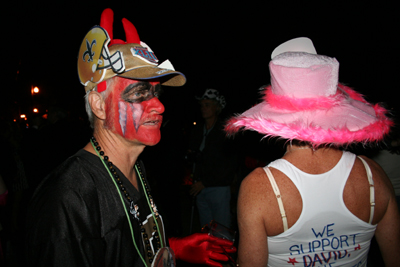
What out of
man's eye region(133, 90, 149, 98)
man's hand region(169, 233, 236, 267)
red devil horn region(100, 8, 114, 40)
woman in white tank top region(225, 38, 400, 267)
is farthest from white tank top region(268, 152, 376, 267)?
red devil horn region(100, 8, 114, 40)

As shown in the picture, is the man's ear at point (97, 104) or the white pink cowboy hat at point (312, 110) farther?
the man's ear at point (97, 104)

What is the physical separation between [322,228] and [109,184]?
4.51ft

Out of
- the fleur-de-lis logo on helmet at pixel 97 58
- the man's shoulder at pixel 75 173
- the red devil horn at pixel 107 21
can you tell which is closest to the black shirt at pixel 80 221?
the man's shoulder at pixel 75 173

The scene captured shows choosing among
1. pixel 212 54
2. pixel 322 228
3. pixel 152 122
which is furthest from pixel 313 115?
pixel 212 54

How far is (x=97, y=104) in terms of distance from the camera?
5.07 ft

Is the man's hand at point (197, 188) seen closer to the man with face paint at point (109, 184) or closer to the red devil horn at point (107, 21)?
the man with face paint at point (109, 184)

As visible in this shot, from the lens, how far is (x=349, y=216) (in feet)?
4.47

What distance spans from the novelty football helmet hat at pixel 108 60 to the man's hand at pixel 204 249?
4.61 feet

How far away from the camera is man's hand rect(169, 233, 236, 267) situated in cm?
187

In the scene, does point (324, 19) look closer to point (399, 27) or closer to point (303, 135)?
point (399, 27)

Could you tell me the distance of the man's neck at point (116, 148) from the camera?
1555 mm

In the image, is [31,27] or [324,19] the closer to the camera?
[324,19]

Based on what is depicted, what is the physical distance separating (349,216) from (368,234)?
0.26m

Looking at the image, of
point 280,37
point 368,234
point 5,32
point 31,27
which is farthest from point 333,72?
point 5,32
